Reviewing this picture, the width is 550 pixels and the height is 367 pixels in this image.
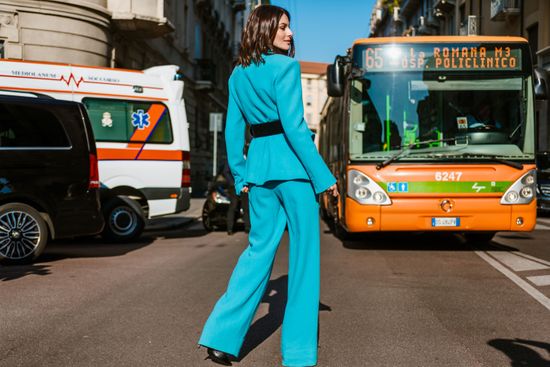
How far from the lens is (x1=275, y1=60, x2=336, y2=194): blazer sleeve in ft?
11.3

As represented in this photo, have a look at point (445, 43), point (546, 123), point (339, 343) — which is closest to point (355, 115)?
point (445, 43)

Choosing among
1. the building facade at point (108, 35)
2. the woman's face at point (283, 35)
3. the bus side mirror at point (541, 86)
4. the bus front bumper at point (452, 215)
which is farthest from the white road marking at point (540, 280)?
the building facade at point (108, 35)

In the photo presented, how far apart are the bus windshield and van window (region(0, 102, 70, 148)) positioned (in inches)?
150

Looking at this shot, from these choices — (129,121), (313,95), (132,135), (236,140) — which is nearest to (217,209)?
(132,135)

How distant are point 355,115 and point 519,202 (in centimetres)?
242

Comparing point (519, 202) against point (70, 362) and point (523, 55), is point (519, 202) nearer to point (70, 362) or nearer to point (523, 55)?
point (523, 55)

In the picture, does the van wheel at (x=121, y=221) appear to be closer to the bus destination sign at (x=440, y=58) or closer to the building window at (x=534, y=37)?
the bus destination sign at (x=440, y=58)

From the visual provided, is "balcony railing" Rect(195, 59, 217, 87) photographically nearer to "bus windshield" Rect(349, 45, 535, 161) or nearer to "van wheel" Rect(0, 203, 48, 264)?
"bus windshield" Rect(349, 45, 535, 161)

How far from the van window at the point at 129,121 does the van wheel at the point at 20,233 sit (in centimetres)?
335

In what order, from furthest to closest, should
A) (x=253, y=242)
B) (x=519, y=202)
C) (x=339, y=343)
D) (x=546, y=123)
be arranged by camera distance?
(x=546, y=123), (x=519, y=202), (x=339, y=343), (x=253, y=242)

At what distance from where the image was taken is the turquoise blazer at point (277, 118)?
3459 mm

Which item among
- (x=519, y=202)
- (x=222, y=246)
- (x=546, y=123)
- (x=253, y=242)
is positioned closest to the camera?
(x=253, y=242)

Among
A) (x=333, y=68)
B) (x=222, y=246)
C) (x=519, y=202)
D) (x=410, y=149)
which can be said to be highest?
(x=333, y=68)

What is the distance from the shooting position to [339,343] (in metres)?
4.12
